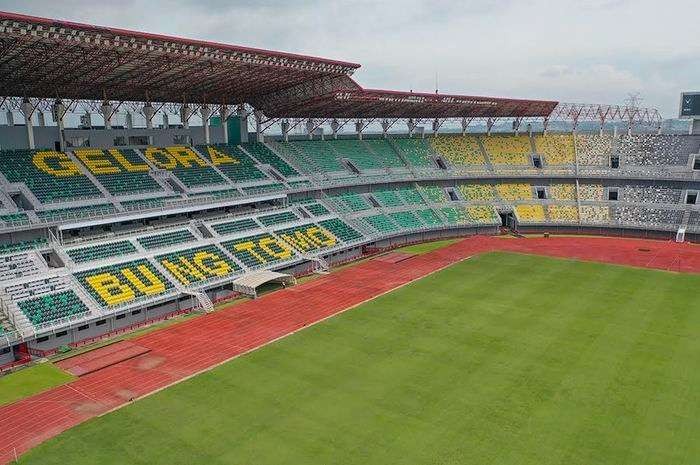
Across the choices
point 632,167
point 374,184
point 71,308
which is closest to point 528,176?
point 632,167

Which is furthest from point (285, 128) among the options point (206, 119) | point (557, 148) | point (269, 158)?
point (557, 148)

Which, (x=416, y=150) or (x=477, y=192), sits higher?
(x=416, y=150)

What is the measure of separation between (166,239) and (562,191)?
55.4 m

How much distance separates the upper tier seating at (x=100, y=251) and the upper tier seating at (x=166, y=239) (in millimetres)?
1331

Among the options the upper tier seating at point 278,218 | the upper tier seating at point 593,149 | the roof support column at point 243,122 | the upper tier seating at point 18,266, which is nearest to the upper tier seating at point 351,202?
the upper tier seating at point 278,218

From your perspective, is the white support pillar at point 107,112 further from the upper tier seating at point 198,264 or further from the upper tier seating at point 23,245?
the upper tier seating at point 198,264

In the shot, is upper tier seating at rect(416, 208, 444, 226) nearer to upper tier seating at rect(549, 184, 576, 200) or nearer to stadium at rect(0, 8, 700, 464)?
stadium at rect(0, 8, 700, 464)

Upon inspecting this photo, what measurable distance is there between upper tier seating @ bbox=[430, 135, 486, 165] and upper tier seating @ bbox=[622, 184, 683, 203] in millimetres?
20447

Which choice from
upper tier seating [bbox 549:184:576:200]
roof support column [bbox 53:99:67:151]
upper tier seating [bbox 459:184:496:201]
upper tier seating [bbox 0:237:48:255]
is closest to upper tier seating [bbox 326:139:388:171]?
upper tier seating [bbox 459:184:496:201]

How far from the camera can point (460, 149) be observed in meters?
81.2

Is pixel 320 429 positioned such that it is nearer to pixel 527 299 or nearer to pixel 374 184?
pixel 527 299

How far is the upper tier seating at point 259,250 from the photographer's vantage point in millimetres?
48125

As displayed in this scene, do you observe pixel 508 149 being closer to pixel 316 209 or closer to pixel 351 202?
pixel 351 202

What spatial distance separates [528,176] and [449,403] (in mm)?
57217
